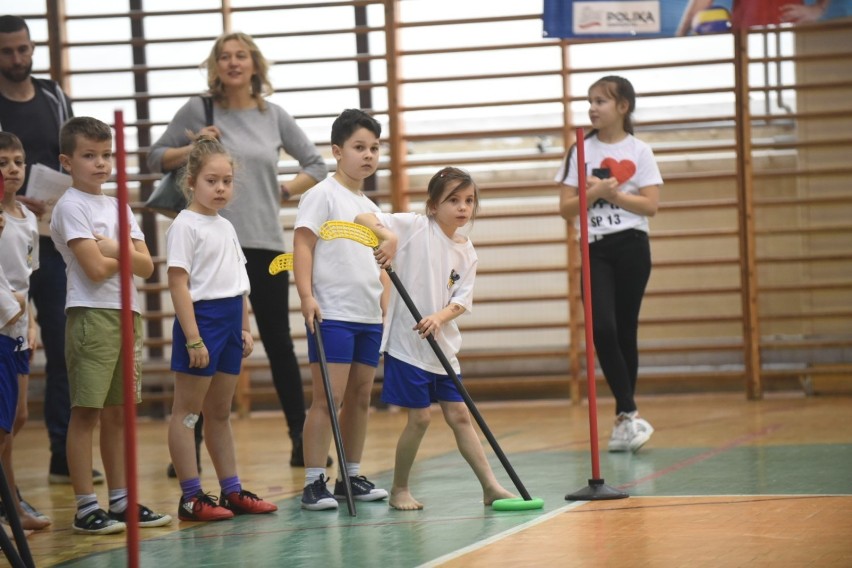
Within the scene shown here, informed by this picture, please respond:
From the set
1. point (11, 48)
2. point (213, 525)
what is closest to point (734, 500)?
point (213, 525)

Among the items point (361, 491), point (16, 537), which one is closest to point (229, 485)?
point (361, 491)

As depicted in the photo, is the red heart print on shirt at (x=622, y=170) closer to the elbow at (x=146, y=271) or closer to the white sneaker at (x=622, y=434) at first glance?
the white sneaker at (x=622, y=434)

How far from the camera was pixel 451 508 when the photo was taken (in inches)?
150

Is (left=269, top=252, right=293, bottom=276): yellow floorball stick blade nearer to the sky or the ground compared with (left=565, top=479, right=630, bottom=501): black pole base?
nearer to the sky

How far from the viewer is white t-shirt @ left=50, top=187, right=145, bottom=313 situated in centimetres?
373

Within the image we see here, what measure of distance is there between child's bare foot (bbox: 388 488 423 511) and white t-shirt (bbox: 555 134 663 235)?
177 centimetres

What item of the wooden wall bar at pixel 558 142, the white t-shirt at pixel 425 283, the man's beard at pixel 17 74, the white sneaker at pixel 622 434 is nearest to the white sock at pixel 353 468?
the white t-shirt at pixel 425 283

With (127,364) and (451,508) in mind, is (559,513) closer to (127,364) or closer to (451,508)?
(451,508)

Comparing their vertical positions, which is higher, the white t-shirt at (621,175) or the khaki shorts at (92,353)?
the white t-shirt at (621,175)

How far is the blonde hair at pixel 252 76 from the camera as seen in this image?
16.4 feet

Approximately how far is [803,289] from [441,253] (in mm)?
4276

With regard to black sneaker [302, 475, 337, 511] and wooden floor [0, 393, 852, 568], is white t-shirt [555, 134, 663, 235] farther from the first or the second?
black sneaker [302, 475, 337, 511]

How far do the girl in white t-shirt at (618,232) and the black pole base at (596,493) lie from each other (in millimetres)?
1196

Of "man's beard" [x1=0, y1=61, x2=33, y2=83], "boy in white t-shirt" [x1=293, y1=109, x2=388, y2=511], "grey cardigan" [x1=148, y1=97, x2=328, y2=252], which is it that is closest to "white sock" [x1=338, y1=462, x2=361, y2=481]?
"boy in white t-shirt" [x1=293, y1=109, x2=388, y2=511]
